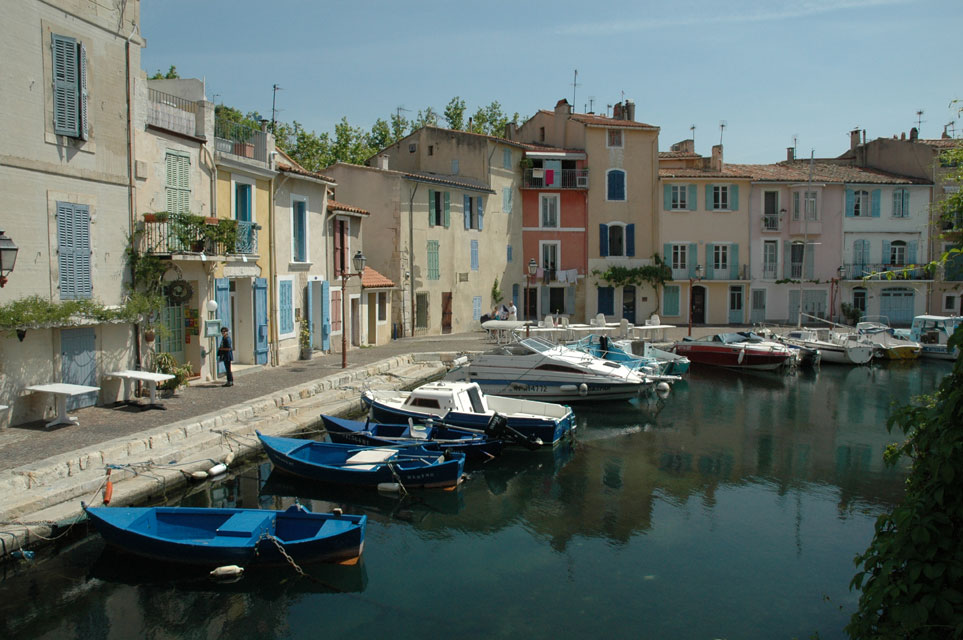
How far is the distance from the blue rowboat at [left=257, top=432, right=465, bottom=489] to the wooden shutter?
7.63 m

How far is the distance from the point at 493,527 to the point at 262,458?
5.95 m

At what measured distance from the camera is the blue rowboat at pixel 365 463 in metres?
14.5

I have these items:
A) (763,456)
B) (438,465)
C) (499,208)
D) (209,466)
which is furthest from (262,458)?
(499,208)

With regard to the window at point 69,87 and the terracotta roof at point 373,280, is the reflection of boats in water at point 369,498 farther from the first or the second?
the terracotta roof at point 373,280

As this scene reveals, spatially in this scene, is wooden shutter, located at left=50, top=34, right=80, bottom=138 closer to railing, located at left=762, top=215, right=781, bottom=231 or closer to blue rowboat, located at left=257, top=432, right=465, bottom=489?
blue rowboat, located at left=257, top=432, right=465, bottom=489

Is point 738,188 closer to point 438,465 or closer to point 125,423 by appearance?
point 438,465

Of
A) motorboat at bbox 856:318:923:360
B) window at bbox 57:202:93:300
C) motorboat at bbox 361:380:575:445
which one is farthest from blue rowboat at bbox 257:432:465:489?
motorboat at bbox 856:318:923:360

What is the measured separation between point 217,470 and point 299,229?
12924 mm

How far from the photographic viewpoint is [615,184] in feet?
144

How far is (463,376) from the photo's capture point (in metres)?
24.3

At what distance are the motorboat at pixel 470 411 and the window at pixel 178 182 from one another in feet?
22.3

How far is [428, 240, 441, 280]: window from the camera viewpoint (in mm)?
35625

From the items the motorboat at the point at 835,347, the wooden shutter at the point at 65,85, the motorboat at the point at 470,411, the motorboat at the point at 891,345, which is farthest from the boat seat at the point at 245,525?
the motorboat at the point at 891,345

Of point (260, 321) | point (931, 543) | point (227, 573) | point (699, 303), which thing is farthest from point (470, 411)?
point (699, 303)
